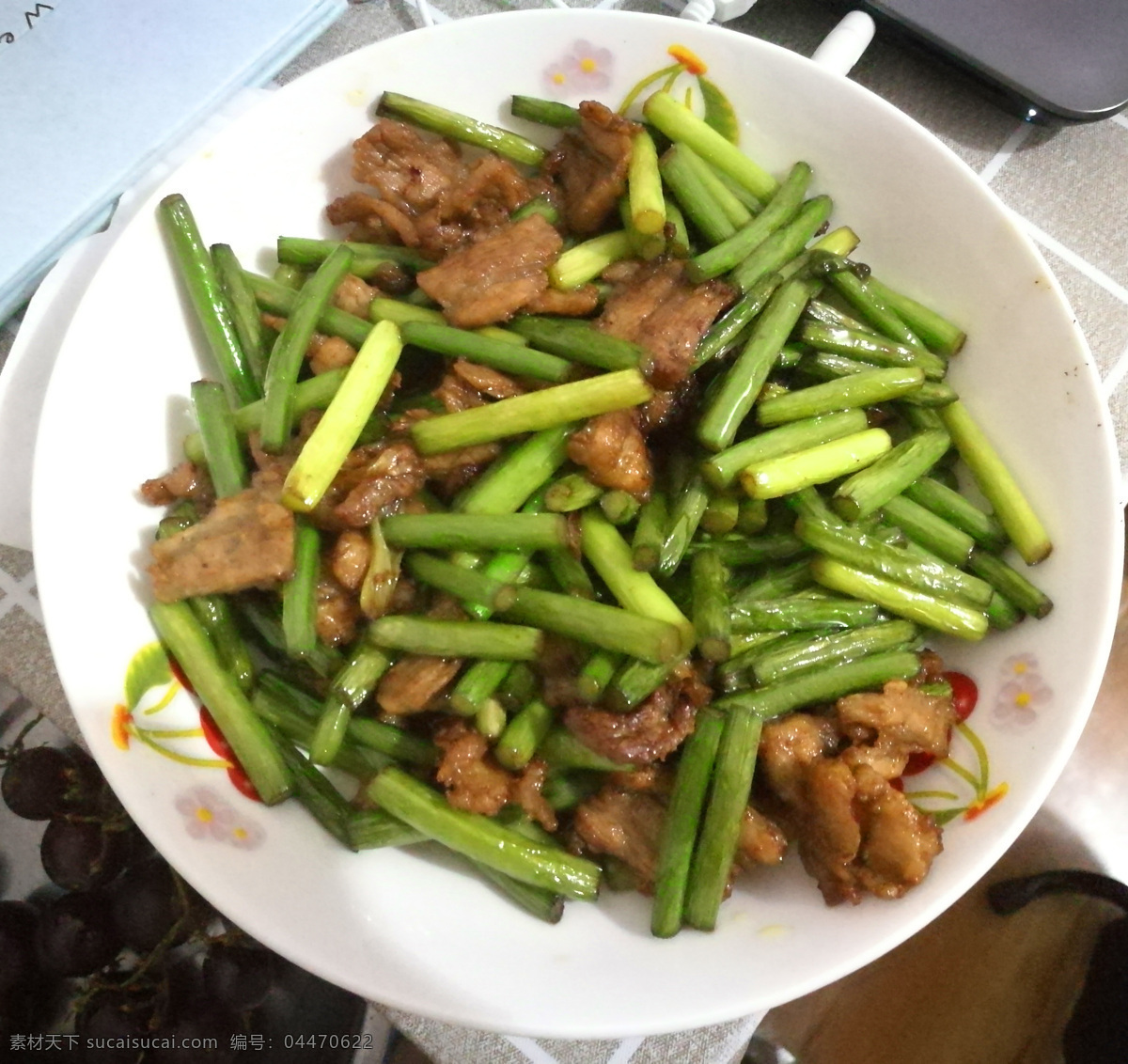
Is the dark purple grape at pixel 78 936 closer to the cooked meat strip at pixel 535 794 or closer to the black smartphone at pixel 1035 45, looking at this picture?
the cooked meat strip at pixel 535 794

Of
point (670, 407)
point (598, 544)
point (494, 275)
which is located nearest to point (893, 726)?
point (598, 544)

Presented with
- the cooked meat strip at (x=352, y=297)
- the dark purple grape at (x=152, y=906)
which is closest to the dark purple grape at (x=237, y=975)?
the dark purple grape at (x=152, y=906)

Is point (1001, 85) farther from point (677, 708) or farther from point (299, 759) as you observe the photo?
point (299, 759)

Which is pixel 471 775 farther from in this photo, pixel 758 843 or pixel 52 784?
pixel 52 784

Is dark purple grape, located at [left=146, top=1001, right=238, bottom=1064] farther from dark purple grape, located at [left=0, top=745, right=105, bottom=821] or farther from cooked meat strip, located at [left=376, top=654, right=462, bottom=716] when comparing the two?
cooked meat strip, located at [left=376, top=654, right=462, bottom=716]

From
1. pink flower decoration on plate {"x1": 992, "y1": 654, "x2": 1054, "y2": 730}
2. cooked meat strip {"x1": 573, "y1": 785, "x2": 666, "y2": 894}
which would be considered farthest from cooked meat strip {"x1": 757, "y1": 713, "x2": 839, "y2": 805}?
pink flower decoration on plate {"x1": 992, "y1": 654, "x2": 1054, "y2": 730}

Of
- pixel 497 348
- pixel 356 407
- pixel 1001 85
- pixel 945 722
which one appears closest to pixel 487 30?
pixel 497 348
